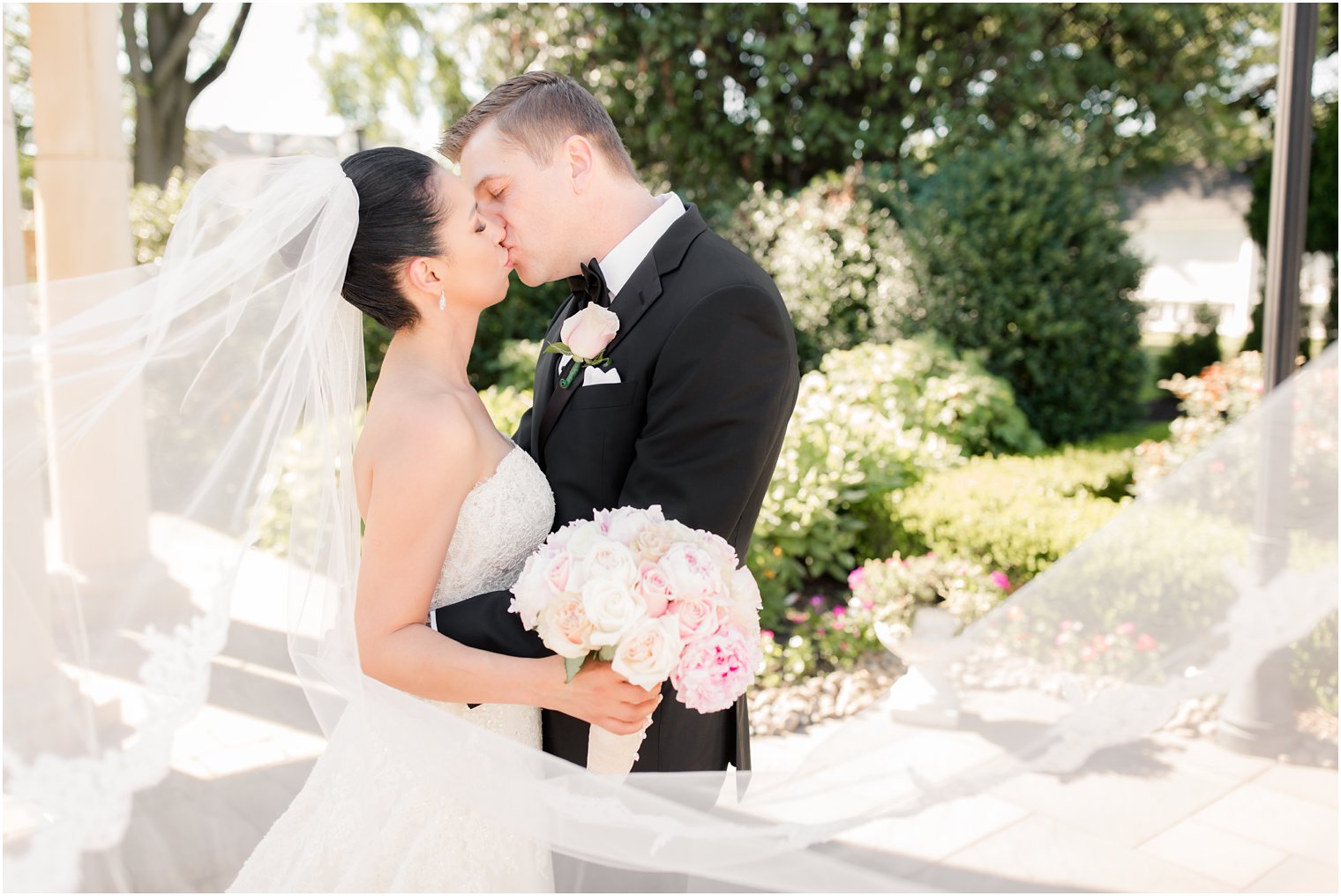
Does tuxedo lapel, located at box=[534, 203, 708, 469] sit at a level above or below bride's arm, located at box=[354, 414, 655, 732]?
above

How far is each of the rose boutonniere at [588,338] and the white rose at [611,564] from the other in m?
0.56

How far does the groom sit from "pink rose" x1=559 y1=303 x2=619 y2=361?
0.14ft

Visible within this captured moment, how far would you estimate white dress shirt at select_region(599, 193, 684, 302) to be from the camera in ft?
7.88

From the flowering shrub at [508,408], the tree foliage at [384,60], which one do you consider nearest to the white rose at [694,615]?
the flowering shrub at [508,408]

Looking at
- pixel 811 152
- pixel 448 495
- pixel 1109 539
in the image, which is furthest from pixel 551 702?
pixel 811 152

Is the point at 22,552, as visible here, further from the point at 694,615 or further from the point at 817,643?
the point at 817,643

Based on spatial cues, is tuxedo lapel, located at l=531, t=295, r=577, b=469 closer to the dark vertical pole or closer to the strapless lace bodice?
the strapless lace bodice

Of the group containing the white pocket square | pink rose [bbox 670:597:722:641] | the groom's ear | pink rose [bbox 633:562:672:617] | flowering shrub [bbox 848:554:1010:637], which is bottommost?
flowering shrub [bbox 848:554:1010:637]

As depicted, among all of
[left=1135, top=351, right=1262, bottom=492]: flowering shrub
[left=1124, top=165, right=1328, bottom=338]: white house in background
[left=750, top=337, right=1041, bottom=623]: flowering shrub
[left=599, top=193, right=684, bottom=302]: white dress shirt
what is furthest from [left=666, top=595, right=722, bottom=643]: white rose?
[left=1124, top=165, right=1328, bottom=338]: white house in background

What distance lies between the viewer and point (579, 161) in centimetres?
242

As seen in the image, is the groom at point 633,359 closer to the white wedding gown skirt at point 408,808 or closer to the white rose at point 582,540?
the white wedding gown skirt at point 408,808

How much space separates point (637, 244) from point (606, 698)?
1119 mm

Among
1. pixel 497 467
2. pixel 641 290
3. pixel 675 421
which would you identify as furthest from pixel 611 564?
pixel 641 290

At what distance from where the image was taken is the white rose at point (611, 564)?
165 cm
